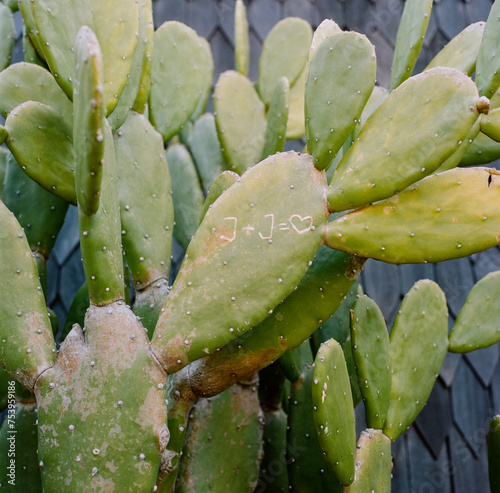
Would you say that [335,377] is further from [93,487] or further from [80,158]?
[80,158]

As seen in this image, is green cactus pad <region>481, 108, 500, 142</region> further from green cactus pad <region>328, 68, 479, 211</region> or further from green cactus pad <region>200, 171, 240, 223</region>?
green cactus pad <region>200, 171, 240, 223</region>

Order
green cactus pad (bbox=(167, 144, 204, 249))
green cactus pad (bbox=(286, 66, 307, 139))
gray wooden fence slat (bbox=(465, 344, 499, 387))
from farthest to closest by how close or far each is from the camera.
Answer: gray wooden fence slat (bbox=(465, 344, 499, 387)) → green cactus pad (bbox=(286, 66, 307, 139)) → green cactus pad (bbox=(167, 144, 204, 249))

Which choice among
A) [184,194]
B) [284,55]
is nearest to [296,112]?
[284,55]

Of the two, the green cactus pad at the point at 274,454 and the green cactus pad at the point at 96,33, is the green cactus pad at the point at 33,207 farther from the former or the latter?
the green cactus pad at the point at 274,454

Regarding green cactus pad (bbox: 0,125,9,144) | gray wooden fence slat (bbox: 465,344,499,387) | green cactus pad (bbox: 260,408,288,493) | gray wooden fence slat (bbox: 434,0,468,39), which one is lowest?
gray wooden fence slat (bbox: 465,344,499,387)

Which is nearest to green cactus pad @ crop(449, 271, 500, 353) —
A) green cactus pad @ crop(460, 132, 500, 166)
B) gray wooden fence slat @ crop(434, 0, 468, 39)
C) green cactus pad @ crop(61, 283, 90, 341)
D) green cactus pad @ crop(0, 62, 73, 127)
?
green cactus pad @ crop(460, 132, 500, 166)

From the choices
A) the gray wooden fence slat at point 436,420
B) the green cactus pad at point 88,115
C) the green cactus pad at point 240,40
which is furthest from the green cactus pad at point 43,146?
the gray wooden fence slat at point 436,420

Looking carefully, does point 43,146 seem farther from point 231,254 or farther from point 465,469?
point 465,469
